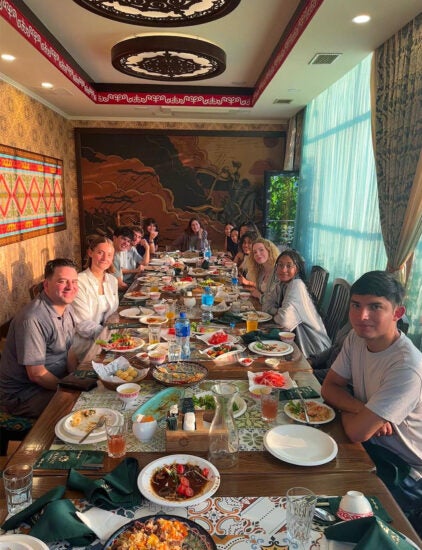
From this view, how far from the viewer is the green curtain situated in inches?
122

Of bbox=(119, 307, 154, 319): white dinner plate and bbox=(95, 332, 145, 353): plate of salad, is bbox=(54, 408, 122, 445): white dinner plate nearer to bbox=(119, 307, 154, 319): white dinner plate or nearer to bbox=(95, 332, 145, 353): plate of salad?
bbox=(95, 332, 145, 353): plate of salad

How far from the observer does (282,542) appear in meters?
1.03

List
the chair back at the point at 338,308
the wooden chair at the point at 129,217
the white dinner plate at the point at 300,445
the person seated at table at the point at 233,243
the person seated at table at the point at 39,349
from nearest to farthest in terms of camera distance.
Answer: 1. the white dinner plate at the point at 300,445
2. the person seated at table at the point at 39,349
3. the chair back at the point at 338,308
4. the person seated at table at the point at 233,243
5. the wooden chair at the point at 129,217

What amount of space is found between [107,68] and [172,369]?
476 cm

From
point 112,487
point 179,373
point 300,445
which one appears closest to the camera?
point 112,487

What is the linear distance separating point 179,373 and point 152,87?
18.0 ft

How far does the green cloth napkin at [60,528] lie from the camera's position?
1.00 m

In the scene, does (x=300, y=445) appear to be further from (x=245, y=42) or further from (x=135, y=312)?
(x=245, y=42)

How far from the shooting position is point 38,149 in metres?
6.21

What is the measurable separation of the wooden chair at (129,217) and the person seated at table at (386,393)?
665 cm

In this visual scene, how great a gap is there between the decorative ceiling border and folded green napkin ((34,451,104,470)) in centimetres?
305

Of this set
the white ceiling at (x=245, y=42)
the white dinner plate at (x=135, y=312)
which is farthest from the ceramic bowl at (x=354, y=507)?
the white ceiling at (x=245, y=42)

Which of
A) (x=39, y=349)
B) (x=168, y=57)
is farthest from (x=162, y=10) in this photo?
(x=39, y=349)

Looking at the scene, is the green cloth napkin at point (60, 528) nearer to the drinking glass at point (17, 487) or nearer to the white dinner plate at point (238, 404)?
the drinking glass at point (17, 487)
